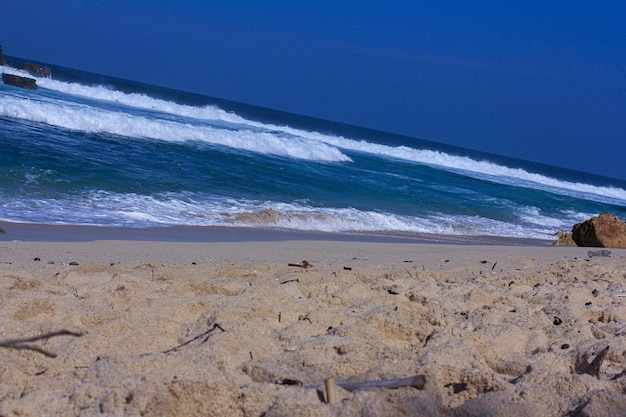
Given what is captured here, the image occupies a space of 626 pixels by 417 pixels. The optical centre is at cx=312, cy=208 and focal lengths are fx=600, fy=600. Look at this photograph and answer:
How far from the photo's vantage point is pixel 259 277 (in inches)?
181

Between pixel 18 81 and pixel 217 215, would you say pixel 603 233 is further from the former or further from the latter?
pixel 18 81

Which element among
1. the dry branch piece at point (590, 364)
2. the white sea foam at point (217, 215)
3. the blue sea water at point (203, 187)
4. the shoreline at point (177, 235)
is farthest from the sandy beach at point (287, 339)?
the blue sea water at point (203, 187)

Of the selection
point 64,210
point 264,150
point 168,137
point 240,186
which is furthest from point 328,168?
point 64,210

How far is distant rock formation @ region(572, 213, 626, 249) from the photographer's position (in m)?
10.4

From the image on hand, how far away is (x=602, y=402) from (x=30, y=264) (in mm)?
3935

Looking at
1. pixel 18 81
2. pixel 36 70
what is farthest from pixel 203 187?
pixel 36 70

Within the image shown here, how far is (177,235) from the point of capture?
6883 mm

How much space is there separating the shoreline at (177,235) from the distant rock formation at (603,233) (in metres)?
2.62

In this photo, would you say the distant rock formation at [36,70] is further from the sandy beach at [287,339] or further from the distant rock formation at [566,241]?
the sandy beach at [287,339]

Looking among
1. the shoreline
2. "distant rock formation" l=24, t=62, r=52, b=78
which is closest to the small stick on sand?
the shoreline

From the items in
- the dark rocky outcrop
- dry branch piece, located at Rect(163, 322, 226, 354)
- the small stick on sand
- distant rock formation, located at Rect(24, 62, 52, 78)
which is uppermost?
distant rock formation, located at Rect(24, 62, 52, 78)

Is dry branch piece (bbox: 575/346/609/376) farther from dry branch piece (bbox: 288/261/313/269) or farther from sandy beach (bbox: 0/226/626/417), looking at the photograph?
dry branch piece (bbox: 288/261/313/269)

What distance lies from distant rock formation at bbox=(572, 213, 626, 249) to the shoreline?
8.60 ft

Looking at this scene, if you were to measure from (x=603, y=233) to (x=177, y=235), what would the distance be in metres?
7.49
